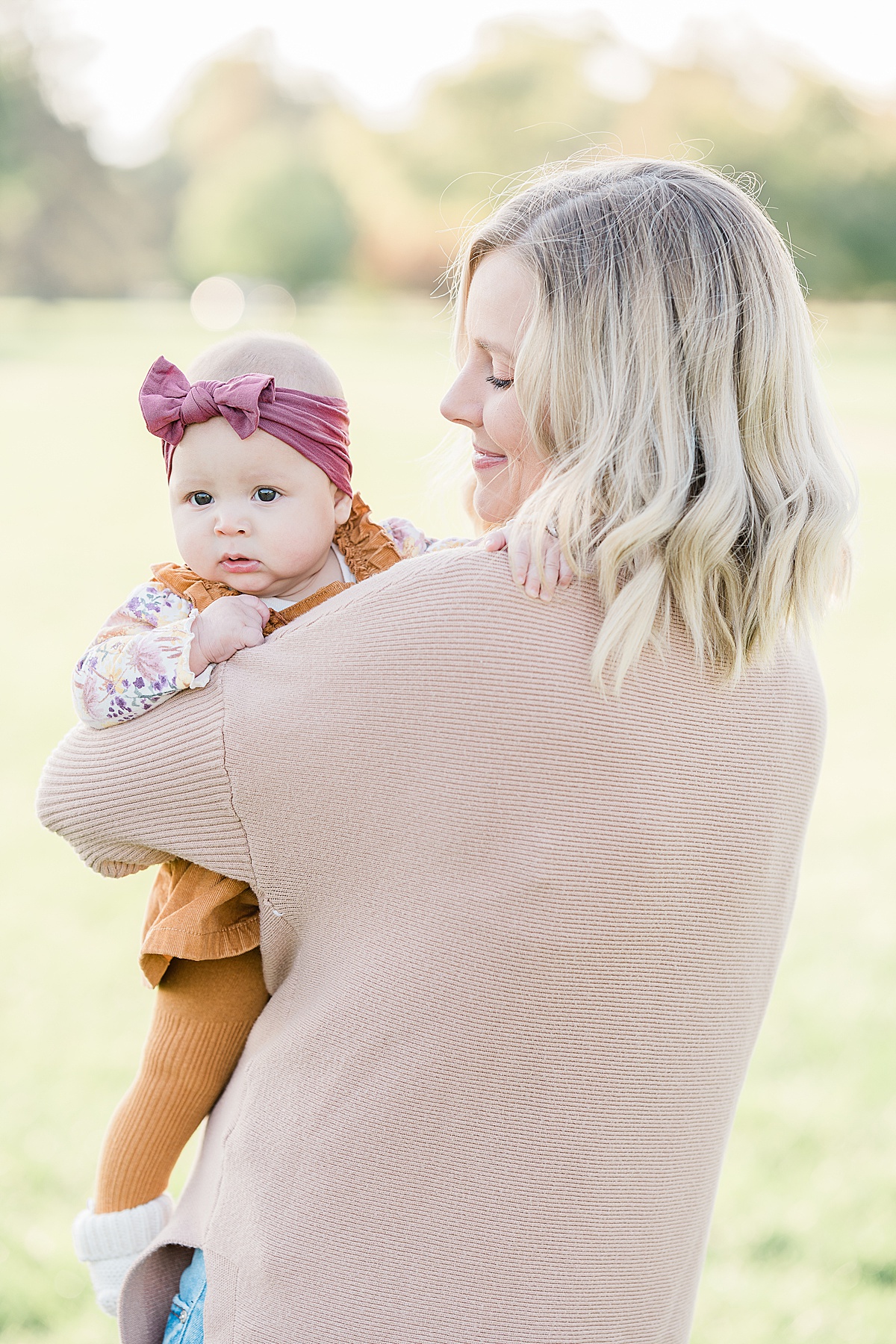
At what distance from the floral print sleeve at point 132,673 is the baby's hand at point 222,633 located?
0.01 meters

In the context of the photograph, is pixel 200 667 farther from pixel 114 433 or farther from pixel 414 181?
pixel 414 181

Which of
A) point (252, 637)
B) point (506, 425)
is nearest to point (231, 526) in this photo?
point (252, 637)

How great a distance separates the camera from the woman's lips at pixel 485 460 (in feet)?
5.75

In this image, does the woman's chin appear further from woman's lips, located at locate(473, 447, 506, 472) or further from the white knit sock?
the white knit sock

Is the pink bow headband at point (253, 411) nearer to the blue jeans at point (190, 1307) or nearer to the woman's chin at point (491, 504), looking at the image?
the woman's chin at point (491, 504)

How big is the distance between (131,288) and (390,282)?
14.0 metres

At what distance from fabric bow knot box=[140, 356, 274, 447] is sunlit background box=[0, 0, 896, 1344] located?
18.1 inches

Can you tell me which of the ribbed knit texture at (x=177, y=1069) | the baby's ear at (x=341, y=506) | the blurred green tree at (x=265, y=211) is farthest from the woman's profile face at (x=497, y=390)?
the blurred green tree at (x=265, y=211)

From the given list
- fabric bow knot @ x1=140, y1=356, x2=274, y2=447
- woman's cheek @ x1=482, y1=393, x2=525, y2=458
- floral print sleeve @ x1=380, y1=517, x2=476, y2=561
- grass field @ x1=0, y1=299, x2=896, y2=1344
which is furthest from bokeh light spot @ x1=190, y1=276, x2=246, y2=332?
woman's cheek @ x1=482, y1=393, x2=525, y2=458

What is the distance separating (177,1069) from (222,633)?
0.63m

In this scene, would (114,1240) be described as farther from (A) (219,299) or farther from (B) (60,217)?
(A) (219,299)

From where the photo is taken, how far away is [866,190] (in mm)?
57906

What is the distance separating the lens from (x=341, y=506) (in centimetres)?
192

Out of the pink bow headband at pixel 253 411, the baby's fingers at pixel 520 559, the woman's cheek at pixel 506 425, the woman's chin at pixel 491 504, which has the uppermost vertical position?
the pink bow headband at pixel 253 411
